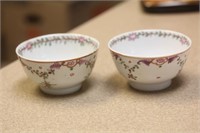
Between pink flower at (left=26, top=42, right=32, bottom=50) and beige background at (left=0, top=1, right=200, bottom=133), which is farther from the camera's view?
pink flower at (left=26, top=42, right=32, bottom=50)

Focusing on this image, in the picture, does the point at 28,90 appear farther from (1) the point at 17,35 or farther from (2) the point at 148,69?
(1) the point at 17,35

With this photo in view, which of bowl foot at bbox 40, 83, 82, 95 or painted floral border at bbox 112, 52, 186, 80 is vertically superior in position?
painted floral border at bbox 112, 52, 186, 80

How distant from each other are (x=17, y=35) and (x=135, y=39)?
4.60 ft

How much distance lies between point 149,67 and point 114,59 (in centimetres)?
6

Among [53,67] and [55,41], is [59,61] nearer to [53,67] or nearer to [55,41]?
[53,67]

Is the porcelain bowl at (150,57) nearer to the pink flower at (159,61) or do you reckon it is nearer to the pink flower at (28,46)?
the pink flower at (159,61)

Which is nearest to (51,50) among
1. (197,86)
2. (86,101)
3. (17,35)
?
(86,101)

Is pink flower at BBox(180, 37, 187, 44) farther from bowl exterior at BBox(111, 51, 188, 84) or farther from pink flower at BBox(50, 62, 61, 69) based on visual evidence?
pink flower at BBox(50, 62, 61, 69)

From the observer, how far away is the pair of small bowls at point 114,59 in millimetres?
556

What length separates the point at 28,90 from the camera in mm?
630

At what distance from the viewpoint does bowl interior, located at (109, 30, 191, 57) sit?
0.66 m

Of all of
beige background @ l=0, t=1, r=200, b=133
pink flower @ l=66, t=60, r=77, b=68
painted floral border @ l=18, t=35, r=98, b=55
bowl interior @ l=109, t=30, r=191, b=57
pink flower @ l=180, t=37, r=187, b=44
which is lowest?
beige background @ l=0, t=1, r=200, b=133

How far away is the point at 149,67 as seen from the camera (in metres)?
0.56

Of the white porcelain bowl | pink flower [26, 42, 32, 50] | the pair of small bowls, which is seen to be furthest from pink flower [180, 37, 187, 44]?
pink flower [26, 42, 32, 50]
